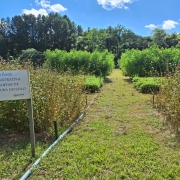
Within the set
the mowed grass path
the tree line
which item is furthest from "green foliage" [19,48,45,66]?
the tree line

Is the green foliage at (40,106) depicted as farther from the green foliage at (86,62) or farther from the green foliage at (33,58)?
the green foliage at (86,62)

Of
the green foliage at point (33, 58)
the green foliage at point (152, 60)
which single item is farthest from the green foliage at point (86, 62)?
the green foliage at point (152, 60)

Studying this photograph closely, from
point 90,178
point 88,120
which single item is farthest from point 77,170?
point 88,120

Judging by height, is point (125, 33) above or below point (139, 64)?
above

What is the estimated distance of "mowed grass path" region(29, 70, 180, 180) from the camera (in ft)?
Result: 8.09

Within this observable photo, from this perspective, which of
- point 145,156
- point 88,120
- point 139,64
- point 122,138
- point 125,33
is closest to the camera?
point 145,156

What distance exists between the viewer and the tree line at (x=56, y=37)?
39781mm

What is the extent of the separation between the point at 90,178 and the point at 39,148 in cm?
118

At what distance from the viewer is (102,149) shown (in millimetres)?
3086

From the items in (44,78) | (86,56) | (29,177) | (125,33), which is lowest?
(29,177)

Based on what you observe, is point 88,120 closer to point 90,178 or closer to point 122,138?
point 122,138

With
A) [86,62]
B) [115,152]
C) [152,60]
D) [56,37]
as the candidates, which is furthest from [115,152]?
[56,37]

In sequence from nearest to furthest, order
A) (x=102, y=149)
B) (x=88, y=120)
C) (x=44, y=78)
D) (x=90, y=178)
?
1. (x=90, y=178)
2. (x=102, y=149)
3. (x=44, y=78)
4. (x=88, y=120)

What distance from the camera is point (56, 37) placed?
46.0 meters
